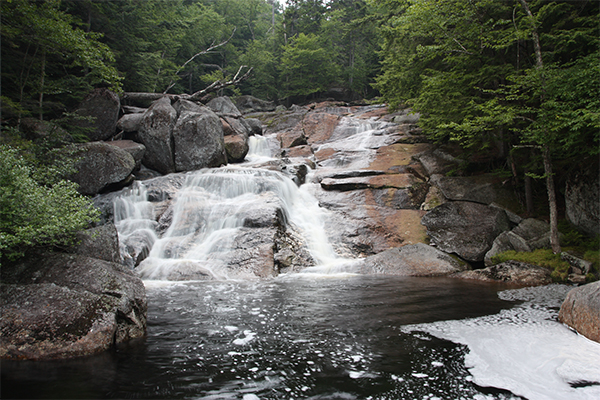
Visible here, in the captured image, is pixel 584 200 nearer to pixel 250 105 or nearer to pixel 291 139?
pixel 291 139

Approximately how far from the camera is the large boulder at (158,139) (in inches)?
600

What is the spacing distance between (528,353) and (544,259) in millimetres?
5944

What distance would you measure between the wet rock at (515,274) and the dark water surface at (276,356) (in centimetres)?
225

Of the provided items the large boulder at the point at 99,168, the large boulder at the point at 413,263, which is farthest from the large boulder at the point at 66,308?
the large boulder at the point at 99,168

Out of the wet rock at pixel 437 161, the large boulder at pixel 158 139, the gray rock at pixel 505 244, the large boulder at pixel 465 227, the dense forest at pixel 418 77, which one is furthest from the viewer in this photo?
the large boulder at pixel 158 139

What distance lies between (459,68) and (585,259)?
23.1 ft

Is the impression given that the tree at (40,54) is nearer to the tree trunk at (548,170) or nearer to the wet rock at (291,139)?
the wet rock at (291,139)

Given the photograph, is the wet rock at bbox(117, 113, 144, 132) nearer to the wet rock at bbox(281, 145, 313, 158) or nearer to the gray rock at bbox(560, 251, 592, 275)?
the wet rock at bbox(281, 145, 313, 158)

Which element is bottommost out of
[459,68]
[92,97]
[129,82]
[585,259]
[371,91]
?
[585,259]

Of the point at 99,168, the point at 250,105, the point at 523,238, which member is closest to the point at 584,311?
the point at 523,238

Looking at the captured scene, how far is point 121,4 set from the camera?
1962cm

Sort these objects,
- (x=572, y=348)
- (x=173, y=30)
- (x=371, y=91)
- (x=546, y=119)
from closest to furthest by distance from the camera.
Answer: (x=572, y=348) < (x=546, y=119) < (x=173, y=30) < (x=371, y=91)

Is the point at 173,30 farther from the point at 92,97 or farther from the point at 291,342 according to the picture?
the point at 291,342

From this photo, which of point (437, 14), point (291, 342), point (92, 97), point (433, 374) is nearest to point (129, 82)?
point (92, 97)
